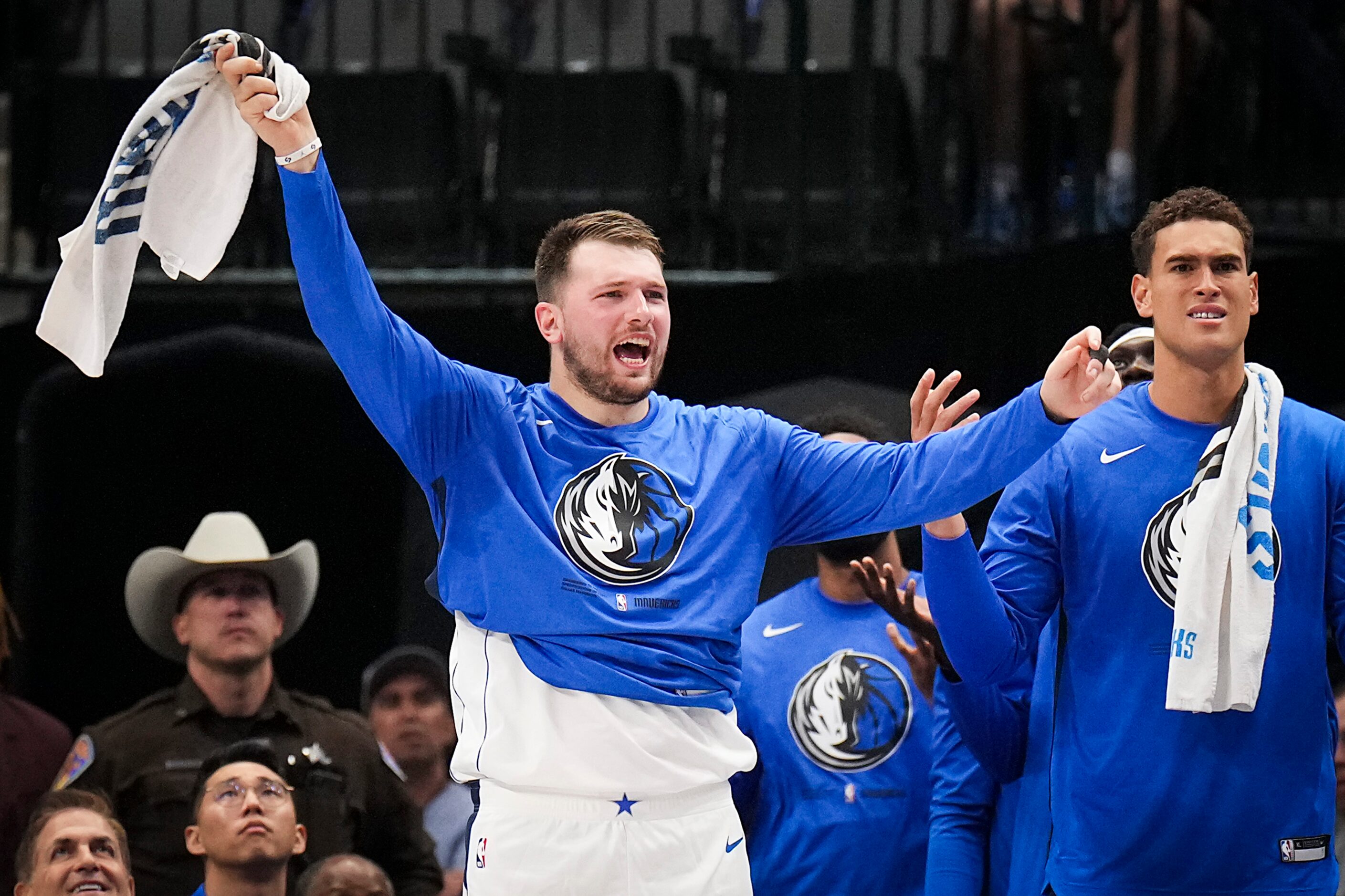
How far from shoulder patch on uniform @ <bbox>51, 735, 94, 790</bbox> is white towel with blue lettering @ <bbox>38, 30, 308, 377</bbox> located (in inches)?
75.0

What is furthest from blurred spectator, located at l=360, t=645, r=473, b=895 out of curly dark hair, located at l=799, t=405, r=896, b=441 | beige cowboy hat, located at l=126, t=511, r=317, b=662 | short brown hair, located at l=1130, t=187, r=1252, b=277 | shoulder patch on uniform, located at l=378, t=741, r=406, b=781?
short brown hair, located at l=1130, t=187, r=1252, b=277

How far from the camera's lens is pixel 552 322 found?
2.54 meters

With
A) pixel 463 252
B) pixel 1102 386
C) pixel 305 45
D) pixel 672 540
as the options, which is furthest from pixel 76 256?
pixel 305 45

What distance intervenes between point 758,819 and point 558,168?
2177 millimetres

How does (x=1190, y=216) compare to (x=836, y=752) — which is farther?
(x=836, y=752)

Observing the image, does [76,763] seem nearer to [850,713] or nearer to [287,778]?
[287,778]

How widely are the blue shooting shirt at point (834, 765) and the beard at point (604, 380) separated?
3.84ft

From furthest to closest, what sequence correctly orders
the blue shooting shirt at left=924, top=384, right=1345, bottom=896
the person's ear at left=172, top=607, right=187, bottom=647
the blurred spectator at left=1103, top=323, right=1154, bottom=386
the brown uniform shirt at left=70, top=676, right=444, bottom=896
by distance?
the person's ear at left=172, top=607, right=187, bottom=647
the brown uniform shirt at left=70, top=676, right=444, bottom=896
the blurred spectator at left=1103, top=323, right=1154, bottom=386
the blue shooting shirt at left=924, top=384, right=1345, bottom=896

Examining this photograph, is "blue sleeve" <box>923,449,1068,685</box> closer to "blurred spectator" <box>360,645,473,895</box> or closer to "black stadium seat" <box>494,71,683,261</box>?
"blurred spectator" <box>360,645,473,895</box>

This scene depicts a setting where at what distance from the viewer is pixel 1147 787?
271cm

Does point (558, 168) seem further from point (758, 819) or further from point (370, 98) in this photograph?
point (758, 819)

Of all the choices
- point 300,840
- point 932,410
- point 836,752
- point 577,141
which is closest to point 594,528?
point 932,410

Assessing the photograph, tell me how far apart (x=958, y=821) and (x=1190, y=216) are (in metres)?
1.18

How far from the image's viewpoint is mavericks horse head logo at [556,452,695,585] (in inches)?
91.8
